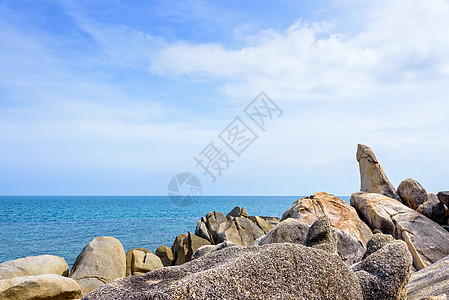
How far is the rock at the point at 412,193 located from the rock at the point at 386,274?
36.9 feet

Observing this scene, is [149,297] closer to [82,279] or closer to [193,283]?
[193,283]

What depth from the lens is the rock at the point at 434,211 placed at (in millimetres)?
14828

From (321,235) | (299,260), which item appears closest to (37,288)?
(321,235)

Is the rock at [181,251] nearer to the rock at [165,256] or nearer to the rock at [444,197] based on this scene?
the rock at [165,256]

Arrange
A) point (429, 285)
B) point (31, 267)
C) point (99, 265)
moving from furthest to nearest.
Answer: point (99, 265) → point (31, 267) → point (429, 285)

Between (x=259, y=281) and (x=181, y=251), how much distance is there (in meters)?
16.9

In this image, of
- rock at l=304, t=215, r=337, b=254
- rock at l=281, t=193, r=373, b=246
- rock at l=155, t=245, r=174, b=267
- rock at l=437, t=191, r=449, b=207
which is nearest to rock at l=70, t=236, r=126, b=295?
rock at l=155, t=245, r=174, b=267

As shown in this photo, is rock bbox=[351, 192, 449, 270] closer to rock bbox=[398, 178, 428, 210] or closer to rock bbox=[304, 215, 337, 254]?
rock bbox=[398, 178, 428, 210]

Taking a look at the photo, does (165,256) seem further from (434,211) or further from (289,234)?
(434,211)

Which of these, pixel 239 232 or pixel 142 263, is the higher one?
pixel 239 232

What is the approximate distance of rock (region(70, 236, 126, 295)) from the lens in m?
13.2

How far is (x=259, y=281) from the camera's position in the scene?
430 centimetres

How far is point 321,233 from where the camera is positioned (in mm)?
7141

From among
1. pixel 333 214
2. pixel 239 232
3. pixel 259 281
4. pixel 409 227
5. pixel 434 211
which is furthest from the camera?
pixel 239 232
